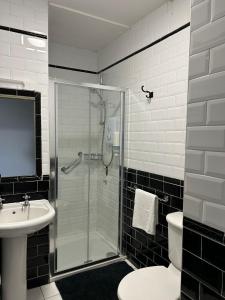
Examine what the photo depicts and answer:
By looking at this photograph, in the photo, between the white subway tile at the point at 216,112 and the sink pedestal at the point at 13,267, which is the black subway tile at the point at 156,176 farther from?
the white subway tile at the point at 216,112

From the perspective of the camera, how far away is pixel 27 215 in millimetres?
1876

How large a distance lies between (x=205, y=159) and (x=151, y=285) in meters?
1.21

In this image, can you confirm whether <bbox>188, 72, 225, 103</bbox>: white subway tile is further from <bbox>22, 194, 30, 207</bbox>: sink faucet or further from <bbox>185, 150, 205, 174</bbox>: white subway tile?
<bbox>22, 194, 30, 207</bbox>: sink faucet

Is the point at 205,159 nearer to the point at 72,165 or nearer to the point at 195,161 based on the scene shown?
the point at 195,161

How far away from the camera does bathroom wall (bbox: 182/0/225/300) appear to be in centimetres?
63

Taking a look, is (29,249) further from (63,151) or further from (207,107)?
(207,107)

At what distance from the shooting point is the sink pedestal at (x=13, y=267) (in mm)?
1692

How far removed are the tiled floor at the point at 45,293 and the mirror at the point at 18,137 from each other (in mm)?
1048

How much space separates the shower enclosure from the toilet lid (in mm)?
980

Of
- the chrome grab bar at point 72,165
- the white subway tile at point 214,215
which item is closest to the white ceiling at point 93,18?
the chrome grab bar at point 72,165

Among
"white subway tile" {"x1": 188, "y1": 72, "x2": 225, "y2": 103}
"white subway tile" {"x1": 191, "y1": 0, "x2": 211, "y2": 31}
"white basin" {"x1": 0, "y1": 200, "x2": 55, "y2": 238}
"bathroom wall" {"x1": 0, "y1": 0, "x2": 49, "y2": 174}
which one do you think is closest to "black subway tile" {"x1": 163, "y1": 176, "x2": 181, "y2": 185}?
"white basin" {"x1": 0, "y1": 200, "x2": 55, "y2": 238}

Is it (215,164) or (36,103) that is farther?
(36,103)

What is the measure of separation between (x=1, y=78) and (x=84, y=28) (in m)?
1.13

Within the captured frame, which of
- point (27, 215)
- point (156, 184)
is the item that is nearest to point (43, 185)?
point (27, 215)
